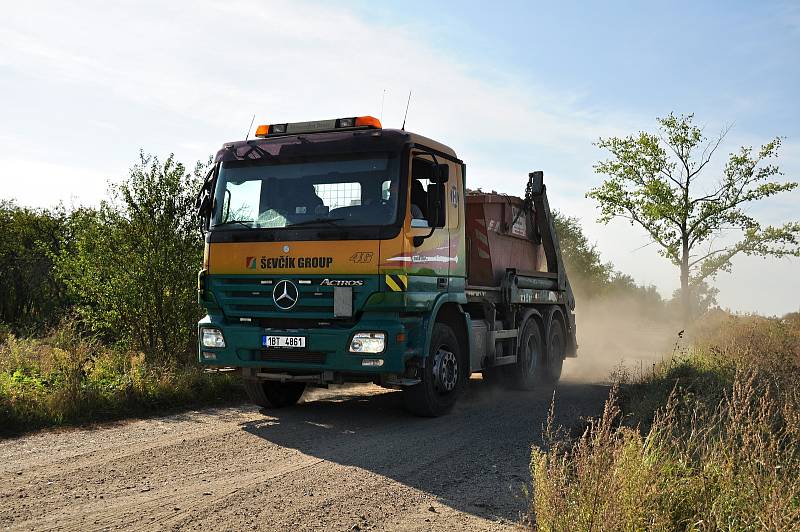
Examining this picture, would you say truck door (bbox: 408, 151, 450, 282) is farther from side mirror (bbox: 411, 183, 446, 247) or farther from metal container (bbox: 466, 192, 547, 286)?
metal container (bbox: 466, 192, 547, 286)

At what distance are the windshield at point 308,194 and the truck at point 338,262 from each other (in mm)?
12

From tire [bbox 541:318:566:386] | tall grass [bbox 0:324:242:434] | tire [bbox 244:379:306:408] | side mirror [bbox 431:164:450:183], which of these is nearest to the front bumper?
tire [bbox 244:379:306:408]

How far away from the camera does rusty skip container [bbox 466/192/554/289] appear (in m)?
10.8

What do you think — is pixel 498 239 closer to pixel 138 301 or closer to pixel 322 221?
pixel 322 221

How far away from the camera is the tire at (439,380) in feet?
28.2

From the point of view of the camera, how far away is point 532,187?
1303 cm

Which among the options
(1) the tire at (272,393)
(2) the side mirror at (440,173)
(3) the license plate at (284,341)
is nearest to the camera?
(3) the license plate at (284,341)

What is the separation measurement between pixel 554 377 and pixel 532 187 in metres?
3.41


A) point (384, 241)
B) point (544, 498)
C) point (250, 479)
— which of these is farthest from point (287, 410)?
point (544, 498)

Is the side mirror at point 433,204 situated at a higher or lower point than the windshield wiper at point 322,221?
higher

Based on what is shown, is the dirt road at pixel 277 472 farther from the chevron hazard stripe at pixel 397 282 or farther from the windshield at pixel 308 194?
the windshield at pixel 308 194

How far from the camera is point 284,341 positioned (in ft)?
26.8

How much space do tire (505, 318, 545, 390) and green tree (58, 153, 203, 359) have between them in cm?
524

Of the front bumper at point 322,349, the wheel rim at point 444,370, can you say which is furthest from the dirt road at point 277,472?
the front bumper at point 322,349
